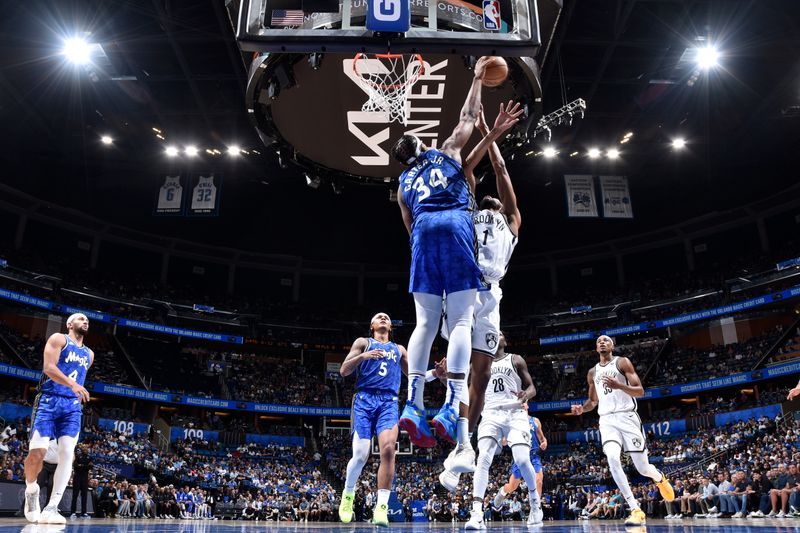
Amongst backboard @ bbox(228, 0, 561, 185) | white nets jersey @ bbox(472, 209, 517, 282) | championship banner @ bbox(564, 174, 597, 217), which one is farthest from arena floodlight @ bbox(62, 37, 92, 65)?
white nets jersey @ bbox(472, 209, 517, 282)

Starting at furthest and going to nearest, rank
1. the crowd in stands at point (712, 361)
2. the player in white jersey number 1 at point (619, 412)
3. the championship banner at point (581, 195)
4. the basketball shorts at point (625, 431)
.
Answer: the crowd in stands at point (712, 361) → the championship banner at point (581, 195) → the basketball shorts at point (625, 431) → the player in white jersey number 1 at point (619, 412)

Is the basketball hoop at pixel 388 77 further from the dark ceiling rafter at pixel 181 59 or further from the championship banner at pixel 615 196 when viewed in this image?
the championship banner at pixel 615 196

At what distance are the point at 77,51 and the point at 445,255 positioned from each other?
19.9m

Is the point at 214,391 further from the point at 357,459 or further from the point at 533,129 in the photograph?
the point at 357,459

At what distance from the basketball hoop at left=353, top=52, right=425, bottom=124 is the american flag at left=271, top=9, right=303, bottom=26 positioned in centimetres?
468

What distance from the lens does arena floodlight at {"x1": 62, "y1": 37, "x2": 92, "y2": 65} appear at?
1906 cm

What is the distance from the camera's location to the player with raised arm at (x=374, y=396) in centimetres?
639

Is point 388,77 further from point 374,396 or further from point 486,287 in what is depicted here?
point 486,287

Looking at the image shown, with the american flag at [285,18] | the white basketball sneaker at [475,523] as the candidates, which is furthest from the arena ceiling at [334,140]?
Result: the white basketball sneaker at [475,523]

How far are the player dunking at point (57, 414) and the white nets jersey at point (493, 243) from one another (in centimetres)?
443

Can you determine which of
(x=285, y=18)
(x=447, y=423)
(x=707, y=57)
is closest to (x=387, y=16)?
(x=285, y=18)

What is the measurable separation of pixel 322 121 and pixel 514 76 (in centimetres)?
409

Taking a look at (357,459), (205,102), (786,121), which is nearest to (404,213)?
(357,459)

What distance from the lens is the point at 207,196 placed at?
79.6 feet
